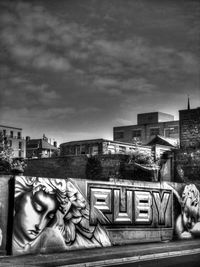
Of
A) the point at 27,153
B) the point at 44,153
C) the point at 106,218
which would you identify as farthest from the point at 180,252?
the point at 27,153

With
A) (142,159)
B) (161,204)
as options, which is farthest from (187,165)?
(161,204)

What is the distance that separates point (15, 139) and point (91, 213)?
142m

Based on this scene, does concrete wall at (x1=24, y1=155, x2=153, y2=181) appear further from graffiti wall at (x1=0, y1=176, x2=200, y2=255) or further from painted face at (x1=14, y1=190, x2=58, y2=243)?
painted face at (x1=14, y1=190, x2=58, y2=243)

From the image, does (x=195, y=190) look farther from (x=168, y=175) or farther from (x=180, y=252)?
(x=168, y=175)

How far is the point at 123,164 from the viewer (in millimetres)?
45812

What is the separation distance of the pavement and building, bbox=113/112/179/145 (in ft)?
390

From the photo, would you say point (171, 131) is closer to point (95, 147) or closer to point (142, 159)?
point (95, 147)

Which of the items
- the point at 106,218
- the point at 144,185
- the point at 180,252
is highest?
the point at 144,185

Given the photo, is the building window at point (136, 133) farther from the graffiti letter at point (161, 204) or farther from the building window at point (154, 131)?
the graffiti letter at point (161, 204)

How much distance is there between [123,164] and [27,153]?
114863 mm

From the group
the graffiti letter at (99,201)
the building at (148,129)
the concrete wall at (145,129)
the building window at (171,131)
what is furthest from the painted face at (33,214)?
the building window at (171,131)

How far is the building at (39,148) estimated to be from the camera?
429ft

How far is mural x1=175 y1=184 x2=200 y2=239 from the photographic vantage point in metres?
18.8

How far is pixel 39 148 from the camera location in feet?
457
